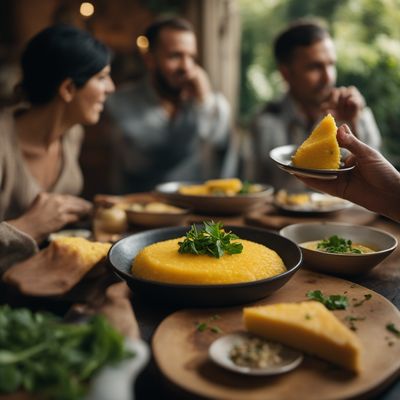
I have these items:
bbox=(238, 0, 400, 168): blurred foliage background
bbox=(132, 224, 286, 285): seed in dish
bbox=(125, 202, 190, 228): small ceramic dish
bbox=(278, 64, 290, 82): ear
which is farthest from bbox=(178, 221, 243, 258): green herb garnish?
bbox=(238, 0, 400, 168): blurred foliage background

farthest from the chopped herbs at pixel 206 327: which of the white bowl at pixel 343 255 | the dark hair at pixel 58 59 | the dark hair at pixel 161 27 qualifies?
the dark hair at pixel 161 27

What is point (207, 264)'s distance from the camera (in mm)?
1570

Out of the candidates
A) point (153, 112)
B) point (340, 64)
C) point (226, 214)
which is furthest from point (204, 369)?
point (340, 64)

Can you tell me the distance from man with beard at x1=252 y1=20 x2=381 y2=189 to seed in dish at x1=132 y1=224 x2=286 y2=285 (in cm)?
245

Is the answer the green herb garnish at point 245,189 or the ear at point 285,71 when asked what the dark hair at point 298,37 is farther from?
the green herb garnish at point 245,189

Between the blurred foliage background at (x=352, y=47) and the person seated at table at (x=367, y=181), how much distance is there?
2.71 m

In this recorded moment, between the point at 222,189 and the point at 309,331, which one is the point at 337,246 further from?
the point at 222,189

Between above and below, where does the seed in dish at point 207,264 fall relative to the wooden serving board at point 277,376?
above

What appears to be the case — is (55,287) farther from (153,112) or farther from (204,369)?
(153,112)

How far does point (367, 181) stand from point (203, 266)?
871 millimetres

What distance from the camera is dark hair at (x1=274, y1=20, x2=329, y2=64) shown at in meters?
4.00

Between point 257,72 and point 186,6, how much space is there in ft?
3.75

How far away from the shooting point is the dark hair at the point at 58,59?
2891mm

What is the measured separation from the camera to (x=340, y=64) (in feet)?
17.2
